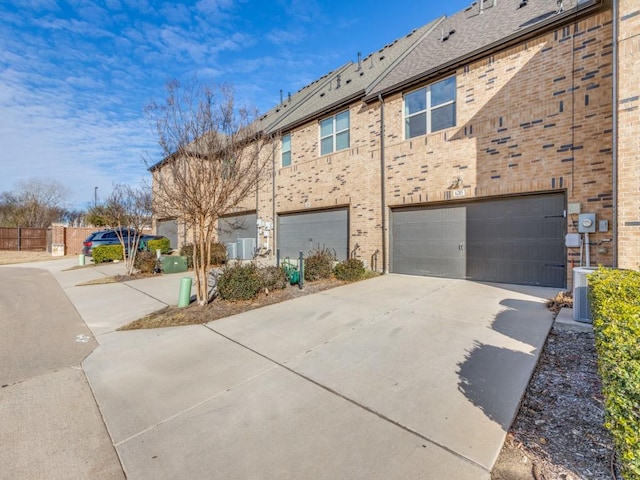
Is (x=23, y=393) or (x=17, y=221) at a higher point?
(x=17, y=221)

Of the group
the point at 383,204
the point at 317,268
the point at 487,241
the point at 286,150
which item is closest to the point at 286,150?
the point at 286,150

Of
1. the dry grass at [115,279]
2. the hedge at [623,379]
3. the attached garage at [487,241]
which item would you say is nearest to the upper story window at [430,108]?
the attached garage at [487,241]

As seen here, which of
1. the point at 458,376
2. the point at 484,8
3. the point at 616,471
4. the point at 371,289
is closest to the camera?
the point at 616,471

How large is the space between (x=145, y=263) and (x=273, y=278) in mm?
6879

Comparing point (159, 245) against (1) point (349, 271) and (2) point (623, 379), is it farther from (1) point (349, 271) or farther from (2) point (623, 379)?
(2) point (623, 379)

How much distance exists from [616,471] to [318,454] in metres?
1.98

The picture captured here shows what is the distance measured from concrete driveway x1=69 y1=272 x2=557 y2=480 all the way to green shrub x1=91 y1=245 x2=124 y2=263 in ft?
38.5

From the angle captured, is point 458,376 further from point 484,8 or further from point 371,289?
point 484,8

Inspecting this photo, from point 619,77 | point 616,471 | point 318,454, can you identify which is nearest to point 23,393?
point 318,454

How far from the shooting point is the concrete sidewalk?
7.29 feet

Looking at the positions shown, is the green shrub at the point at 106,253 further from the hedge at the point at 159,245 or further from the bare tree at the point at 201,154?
the bare tree at the point at 201,154

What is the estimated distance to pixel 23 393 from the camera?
3.32 meters

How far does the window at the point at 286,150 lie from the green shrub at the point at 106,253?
9901mm

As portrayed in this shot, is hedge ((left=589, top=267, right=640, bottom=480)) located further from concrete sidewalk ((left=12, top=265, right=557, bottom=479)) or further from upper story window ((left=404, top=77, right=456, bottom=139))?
upper story window ((left=404, top=77, right=456, bottom=139))
